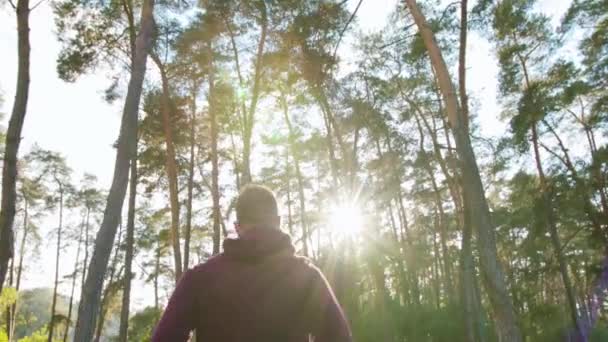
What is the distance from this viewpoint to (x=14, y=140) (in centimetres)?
660

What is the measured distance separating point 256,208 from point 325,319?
1.62 ft

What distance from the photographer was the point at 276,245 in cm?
154

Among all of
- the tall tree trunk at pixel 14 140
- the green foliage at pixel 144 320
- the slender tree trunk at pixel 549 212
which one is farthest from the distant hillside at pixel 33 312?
the slender tree trunk at pixel 549 212

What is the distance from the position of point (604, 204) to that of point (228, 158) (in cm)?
1568

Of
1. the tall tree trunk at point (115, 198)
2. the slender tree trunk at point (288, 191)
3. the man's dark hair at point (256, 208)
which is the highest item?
the slender tree trunk at point (288, 191)

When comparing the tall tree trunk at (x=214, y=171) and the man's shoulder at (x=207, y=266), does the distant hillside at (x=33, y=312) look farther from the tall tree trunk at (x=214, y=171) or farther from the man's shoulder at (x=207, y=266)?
the man's shoulder at (x=207, y=266)

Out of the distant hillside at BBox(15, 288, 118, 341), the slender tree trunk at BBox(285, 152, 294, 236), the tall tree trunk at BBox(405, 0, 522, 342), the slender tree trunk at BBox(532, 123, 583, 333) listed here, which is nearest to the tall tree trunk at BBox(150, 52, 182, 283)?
the slender tree trunk at BBox(285, 152, 294, 236)

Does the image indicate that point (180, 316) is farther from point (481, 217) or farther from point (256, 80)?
point (256, 80)

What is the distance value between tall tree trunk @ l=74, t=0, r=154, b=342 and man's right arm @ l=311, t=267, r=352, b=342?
5235mm

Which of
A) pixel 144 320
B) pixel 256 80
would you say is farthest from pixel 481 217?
pixel 144 320

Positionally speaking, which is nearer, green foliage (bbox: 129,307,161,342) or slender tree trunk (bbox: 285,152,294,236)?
slender tree trunk (bbox: 285,152,294,236)

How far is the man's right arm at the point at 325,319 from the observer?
1532 mm

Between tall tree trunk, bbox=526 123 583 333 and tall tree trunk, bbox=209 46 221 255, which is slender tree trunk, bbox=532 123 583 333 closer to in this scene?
tall tree trunk, bbox=526 123 583 333

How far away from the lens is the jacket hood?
4.89ft
